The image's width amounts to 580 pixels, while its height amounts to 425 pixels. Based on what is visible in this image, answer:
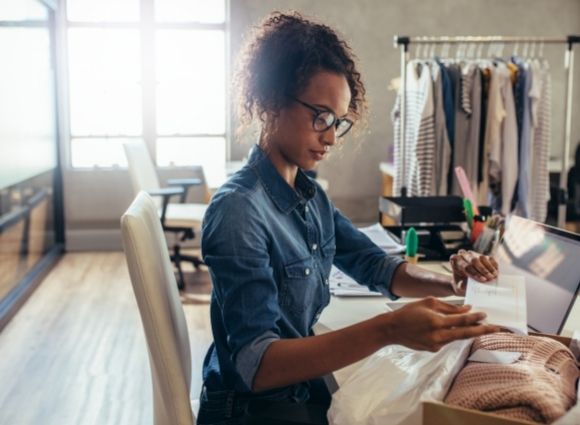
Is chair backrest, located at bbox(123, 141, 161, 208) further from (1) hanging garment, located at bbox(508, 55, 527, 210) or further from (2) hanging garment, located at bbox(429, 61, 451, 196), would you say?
(1) hanging garment, located at bbox(508, 55, 527, 210)

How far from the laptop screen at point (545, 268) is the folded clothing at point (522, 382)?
29 centimetres

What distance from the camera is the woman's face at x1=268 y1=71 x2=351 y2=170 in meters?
1.23

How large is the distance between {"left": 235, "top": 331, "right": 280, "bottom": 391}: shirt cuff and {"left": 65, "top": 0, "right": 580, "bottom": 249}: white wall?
14.8 feet

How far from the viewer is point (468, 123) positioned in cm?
372

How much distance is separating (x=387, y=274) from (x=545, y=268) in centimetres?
33

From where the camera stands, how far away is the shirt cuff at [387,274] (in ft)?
5.04

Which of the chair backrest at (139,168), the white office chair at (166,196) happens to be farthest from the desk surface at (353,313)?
the chair backrest at (139,168)

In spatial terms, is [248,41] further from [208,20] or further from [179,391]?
[208,20]

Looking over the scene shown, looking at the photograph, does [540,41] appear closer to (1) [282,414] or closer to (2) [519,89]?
(2) [519,89]

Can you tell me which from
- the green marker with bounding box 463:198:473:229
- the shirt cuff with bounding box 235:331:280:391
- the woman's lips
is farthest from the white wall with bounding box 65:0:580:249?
the shirt cuff with bounding box 235:331:280:391

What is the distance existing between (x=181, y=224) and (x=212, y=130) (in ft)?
5.12

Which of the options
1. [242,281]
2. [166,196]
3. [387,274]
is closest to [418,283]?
[387,274]

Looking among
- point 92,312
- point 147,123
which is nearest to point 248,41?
point 92,312

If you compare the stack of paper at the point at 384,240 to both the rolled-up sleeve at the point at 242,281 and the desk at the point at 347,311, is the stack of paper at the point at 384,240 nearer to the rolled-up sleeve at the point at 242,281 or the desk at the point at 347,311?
the desk at the point at 347,311
